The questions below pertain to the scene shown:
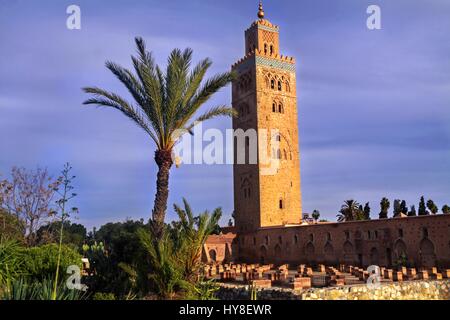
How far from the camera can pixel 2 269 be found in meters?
9.43

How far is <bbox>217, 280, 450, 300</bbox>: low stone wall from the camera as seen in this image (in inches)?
498

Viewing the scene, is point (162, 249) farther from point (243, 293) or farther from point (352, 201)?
point (352, 201)

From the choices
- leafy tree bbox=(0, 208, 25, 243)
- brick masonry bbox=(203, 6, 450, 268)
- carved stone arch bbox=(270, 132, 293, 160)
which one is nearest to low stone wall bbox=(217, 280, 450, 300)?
brick masonry bbox=(203, 6, 450, 268)

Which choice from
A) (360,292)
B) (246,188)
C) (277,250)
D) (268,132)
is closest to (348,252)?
(277,250)

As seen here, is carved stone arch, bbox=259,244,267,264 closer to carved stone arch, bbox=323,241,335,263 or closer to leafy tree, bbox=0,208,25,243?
carved stone arch, bbox=323,241,335,263

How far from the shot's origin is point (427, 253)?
18516 millimetres

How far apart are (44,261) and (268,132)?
22473mm

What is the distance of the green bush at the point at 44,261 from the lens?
11.4 meters

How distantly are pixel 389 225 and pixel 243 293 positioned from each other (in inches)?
360

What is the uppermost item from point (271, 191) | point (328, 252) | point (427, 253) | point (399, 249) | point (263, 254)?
point (271, 191)

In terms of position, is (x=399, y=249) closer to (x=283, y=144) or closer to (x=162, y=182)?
(x=162, y=182)

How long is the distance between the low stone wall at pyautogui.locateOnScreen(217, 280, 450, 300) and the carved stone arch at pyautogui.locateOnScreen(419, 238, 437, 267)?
353 cm
